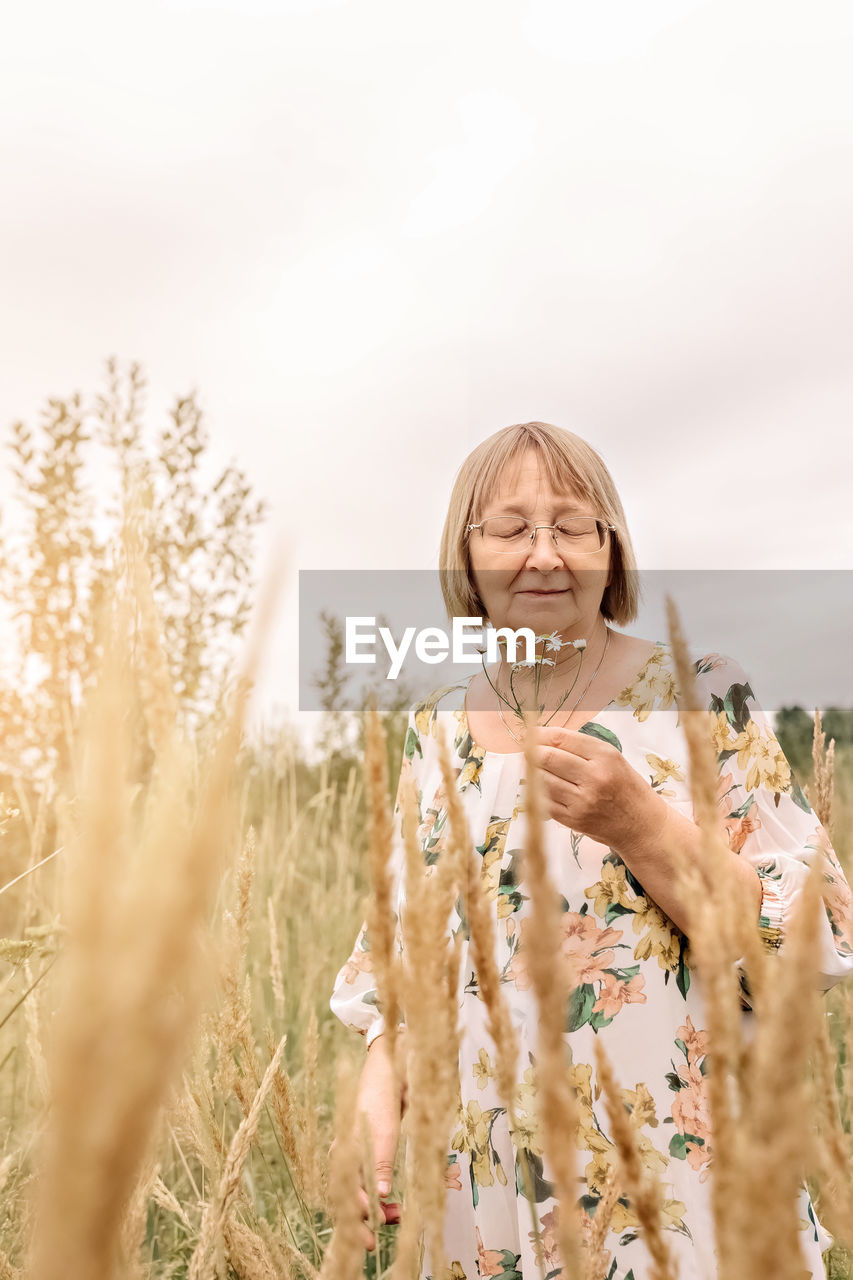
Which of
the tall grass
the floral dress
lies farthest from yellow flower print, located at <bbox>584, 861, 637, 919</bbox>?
the tall grass

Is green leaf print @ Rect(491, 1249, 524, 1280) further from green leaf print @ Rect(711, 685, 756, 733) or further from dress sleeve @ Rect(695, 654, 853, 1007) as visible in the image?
green leaf print @ Rect(711, 685, 756, 733)

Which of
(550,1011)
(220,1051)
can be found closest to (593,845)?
(220,1051)

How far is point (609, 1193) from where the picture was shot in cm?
77

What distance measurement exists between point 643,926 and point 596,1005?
18cm

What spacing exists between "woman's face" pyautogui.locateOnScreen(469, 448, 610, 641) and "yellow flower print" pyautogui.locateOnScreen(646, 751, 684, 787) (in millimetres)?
344

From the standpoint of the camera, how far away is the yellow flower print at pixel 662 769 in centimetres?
179

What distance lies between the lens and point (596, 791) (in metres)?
1.29

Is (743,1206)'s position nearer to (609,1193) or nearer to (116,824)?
(116,824)

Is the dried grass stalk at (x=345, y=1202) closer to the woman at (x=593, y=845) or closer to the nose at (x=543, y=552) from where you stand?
the woman at (x=593, y=845)

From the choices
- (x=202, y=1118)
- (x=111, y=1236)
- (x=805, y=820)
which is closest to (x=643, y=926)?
(x=805, y=820)

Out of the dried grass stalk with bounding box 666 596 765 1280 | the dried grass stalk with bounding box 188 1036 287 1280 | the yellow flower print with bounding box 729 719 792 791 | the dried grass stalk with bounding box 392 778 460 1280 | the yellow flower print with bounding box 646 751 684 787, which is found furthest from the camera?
the yellow flower print with bounding box 646 751 684 787

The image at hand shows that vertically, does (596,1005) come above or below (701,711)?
below

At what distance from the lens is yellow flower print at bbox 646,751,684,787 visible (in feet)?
5.89

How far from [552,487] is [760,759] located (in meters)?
0.75
